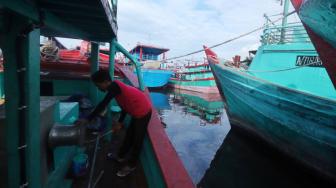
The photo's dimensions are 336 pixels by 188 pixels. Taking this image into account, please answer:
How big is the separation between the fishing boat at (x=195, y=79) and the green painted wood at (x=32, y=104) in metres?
18.1

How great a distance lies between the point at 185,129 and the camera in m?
9.03

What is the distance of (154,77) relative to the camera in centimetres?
2122

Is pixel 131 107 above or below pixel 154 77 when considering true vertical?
above

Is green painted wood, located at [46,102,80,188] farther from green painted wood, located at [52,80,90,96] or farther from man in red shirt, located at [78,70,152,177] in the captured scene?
green painted wood, located at [52,80,90,96]

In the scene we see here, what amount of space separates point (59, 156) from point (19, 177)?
75cm

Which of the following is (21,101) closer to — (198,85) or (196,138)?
(196,138)

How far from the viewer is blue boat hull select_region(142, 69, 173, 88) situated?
68.5 feet

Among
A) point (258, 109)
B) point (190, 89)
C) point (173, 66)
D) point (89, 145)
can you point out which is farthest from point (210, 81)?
point (89, 145)

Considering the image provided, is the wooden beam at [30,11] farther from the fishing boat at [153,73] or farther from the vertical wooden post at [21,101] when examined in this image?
the fishing boat at [153,73]

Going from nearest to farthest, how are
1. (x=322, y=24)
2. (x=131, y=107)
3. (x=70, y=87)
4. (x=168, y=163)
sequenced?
1. (x=168, y=163)
2. (x=322, y=24)
3. (x=131, y=107)
4. (x=70, y=87)

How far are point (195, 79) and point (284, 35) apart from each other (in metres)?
14.4

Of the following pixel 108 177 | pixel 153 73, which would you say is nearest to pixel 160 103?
pixel 153 73

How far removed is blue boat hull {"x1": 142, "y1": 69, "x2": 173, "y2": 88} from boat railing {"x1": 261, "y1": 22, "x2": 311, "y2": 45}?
13977mm

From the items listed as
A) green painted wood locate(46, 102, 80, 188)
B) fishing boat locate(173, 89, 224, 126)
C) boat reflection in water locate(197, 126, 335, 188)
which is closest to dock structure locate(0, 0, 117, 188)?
green painted wood locate(46, 102, 80, 188)
